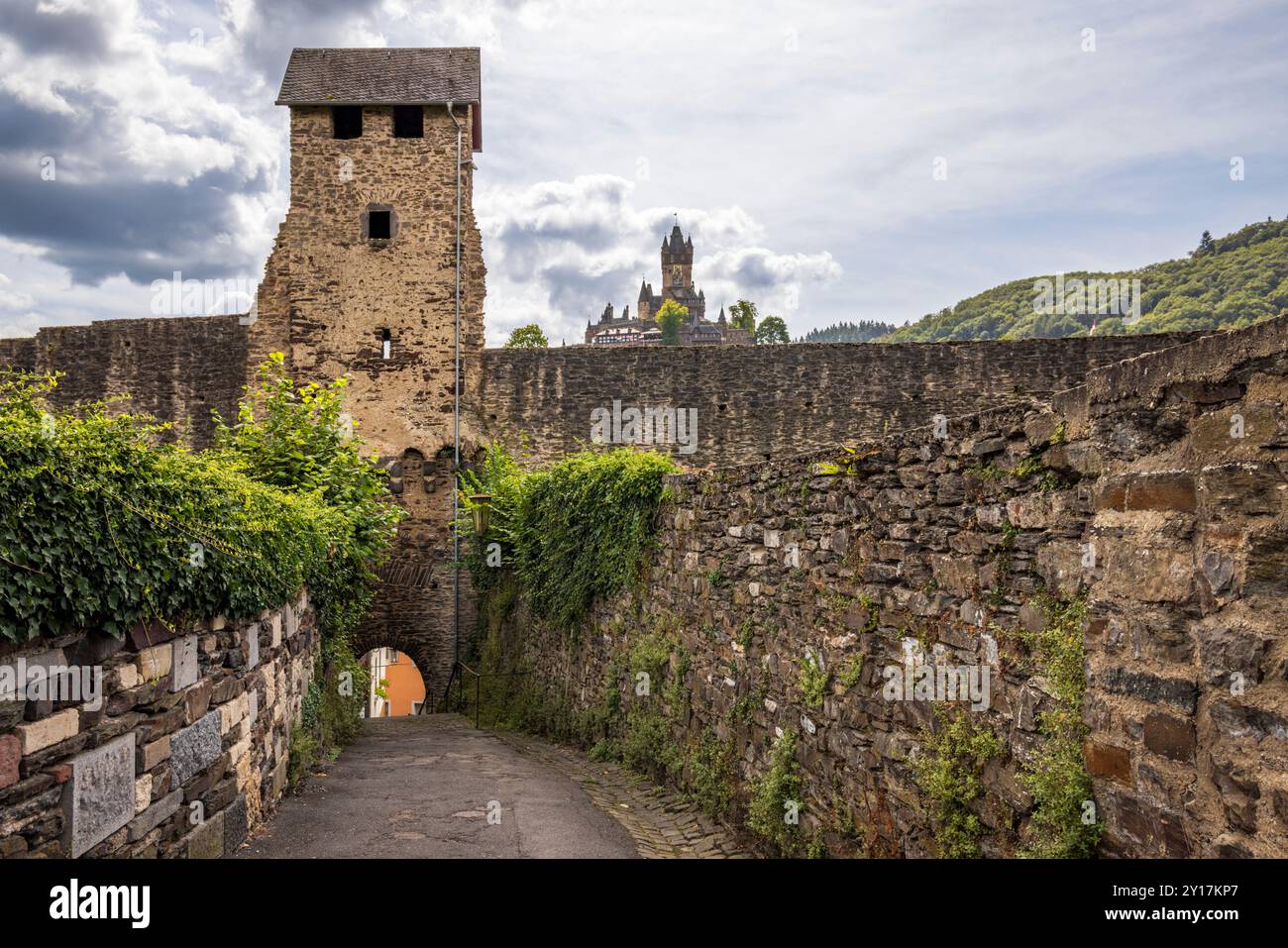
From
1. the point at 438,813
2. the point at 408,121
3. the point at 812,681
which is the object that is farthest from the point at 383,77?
the point at 812,681

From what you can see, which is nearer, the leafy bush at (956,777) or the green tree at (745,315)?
the leafy bush at (956,777)

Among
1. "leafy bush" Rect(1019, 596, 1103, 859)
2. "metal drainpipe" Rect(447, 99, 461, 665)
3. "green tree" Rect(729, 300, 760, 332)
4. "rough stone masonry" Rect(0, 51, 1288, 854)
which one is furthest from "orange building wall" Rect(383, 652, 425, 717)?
"green tree" Rect(729, 300, 760, 332)

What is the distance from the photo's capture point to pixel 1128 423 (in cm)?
326

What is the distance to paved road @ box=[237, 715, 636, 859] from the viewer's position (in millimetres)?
6520

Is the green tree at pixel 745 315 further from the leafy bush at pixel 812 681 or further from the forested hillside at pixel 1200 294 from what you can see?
the leafy bush at pixel 812 681

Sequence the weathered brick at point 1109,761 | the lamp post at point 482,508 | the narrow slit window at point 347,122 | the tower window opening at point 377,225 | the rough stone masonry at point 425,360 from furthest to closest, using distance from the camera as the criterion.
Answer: the narrow slit window at point 347,122 < the tower window opening at point 377,225 < the rough stone masonry at point 425,360 < the lamp post at point 482,508 < the weathered brick at point 1109,761

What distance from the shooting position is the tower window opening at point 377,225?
66.2 feet

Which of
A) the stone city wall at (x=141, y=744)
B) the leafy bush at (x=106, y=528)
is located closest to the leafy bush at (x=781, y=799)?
the stone city wall at (x=141, y=744)

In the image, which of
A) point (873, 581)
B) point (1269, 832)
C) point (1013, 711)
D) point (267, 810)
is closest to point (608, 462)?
point (267, 810)

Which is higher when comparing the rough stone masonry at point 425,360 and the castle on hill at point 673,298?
the castle on hill at point 673,298

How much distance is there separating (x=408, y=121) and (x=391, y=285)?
379 cm

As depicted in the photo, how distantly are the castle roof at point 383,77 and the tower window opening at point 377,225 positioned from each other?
2.37 metres

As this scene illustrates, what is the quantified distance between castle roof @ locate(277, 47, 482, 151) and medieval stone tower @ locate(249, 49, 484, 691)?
79 mm
